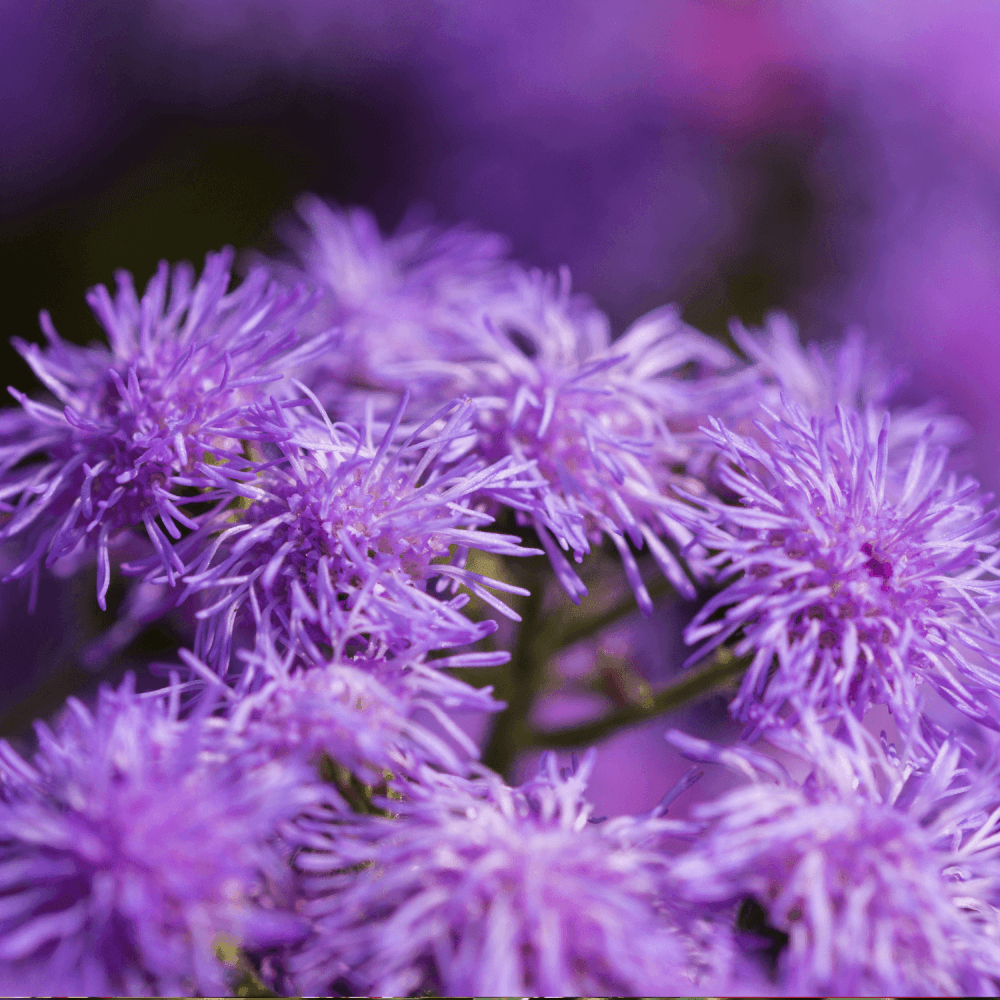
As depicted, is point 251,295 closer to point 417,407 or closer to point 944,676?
point 417,407

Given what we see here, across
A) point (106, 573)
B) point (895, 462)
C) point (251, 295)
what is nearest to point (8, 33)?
point (251, 295)

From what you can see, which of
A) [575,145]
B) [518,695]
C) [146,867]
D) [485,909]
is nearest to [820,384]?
[518,695]

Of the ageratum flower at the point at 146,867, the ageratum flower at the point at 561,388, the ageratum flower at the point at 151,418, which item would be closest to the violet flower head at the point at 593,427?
the ageratum flower at the point at 561,388

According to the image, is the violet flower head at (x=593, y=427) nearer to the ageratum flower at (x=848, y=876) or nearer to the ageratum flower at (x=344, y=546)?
the ageratum flower at (x=344, y=546)

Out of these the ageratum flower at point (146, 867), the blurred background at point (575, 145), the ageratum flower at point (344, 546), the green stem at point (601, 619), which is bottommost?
the ageratum flower at point (146, 867)

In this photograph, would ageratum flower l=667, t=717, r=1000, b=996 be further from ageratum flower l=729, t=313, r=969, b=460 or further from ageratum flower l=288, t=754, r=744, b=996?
ageratum flower l=729, t=313, r=969, b=460
